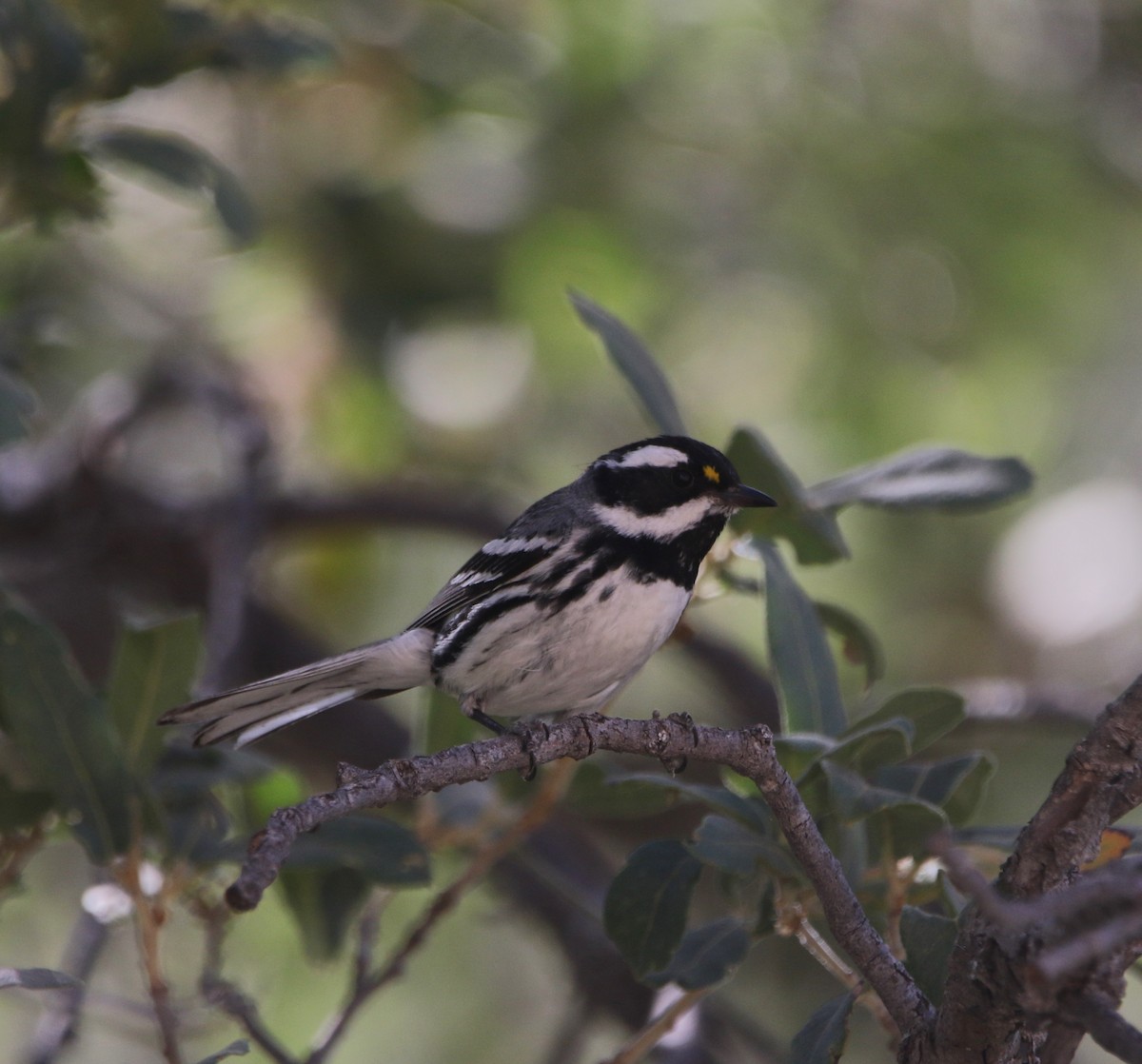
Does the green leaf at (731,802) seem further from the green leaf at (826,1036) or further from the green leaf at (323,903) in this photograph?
the green leaf at (323,903)

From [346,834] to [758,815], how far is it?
831mm

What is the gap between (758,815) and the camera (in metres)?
2.14

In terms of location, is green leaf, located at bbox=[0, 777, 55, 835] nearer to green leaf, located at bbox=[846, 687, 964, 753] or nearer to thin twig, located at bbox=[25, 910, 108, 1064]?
thin twig, located at bbox=[25, 910, 108, 1064]

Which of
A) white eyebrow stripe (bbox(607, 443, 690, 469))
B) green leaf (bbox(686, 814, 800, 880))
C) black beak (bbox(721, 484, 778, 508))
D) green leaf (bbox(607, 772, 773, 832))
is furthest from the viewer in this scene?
white eyebrow stripe (bbox(607, 443, 690, 469))

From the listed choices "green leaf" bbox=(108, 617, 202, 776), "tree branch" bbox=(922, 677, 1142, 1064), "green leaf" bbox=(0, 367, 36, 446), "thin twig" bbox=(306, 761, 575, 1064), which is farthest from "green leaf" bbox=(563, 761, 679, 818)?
"green leaf" bbox=(0, 367, 36, 446)

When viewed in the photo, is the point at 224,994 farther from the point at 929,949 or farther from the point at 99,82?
the point at 99,82

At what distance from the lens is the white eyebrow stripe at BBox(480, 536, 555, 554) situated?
3.07 m

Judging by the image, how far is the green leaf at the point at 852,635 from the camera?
272 cm

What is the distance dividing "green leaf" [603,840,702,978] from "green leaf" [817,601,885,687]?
0.70 m

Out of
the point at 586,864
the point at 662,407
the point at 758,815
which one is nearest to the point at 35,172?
the point at 662,407

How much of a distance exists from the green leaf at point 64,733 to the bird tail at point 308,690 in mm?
130

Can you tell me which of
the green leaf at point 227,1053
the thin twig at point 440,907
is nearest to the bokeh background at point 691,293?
the thin twig at point 440,907

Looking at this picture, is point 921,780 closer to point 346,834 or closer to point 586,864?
point 346,834

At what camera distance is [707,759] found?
1.90m
